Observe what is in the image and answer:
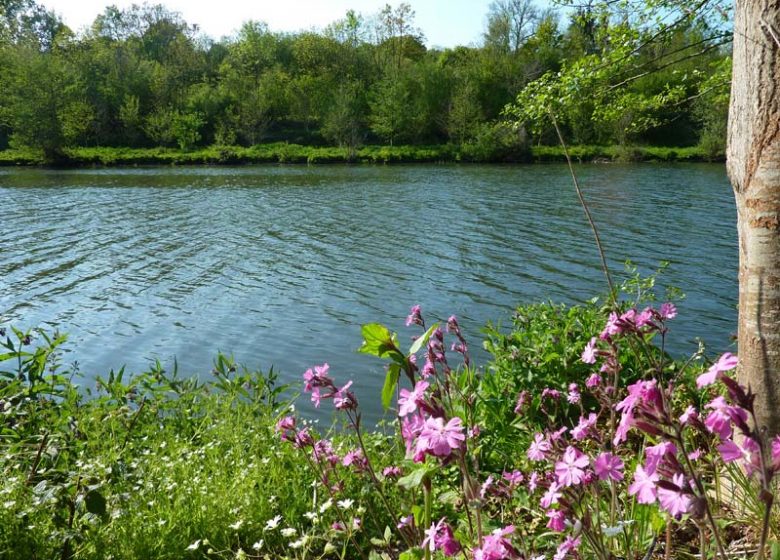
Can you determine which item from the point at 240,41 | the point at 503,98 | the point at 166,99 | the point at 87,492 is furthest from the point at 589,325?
the point at 240,41

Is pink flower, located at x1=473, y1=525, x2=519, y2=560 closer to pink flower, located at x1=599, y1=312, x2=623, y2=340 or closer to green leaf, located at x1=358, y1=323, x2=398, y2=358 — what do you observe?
green leaf, located at x1=358, y1=323, x2=398, y2=358

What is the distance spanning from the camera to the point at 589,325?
4.89 meters

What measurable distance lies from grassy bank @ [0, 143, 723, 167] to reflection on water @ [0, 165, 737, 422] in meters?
20.9

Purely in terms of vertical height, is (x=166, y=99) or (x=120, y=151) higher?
(x=166, y=99)

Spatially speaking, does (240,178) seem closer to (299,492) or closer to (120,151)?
(120,151)

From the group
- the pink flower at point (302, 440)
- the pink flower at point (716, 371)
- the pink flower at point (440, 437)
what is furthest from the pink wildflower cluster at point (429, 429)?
the pink flower at point (302, 440)

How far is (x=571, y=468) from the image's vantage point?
4.90 ft

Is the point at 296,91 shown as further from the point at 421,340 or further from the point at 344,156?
the point at 421,340

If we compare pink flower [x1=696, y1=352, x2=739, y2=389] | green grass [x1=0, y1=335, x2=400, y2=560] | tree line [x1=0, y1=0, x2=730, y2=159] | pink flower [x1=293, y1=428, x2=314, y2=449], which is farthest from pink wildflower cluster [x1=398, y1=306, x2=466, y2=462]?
tree line [x1=0, y1=0, x2=730, y2=159]

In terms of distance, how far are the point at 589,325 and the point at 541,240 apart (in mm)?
12028

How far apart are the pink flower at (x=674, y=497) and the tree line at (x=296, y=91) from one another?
47.1 m

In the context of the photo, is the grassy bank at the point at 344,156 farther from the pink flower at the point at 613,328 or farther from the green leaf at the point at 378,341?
the green leaf at the point at 378,341

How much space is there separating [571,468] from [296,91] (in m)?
68.0

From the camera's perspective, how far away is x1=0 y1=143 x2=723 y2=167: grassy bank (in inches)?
1927
